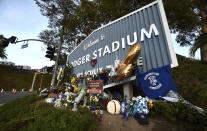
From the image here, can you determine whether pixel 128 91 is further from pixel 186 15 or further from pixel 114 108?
pixel 186 15

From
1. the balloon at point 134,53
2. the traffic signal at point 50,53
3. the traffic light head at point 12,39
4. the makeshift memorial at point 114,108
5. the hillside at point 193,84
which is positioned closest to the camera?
the makeshift memorial at point 114,108

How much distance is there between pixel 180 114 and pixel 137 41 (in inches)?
139

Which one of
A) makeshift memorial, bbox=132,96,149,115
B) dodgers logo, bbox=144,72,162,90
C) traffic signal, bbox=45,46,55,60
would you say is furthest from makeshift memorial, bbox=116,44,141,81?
traffic signal, bbox=45,46,55,60

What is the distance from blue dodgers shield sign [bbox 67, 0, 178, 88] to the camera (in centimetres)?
449

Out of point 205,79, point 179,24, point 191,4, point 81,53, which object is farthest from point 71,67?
point 191,4

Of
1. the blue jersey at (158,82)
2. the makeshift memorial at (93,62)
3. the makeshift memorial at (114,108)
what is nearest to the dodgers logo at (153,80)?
the blue jersey at (158,82)

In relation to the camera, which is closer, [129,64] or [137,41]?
[129,64]

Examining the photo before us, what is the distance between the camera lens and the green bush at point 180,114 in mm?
2642

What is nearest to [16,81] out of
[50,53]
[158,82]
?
[50,53]

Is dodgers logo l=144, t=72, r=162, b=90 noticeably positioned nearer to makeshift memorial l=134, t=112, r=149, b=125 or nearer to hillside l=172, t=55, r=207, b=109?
makeshift memorial l=134, t=112, r=149, b=125

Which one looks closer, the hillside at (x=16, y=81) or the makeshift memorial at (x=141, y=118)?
the makeshift memorial at (x=141, y=118)

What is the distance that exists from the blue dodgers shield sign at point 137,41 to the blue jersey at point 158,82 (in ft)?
0.49

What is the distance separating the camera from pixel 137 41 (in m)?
5.32

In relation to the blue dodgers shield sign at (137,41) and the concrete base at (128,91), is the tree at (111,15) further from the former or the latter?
the concrete base at (128,91)
